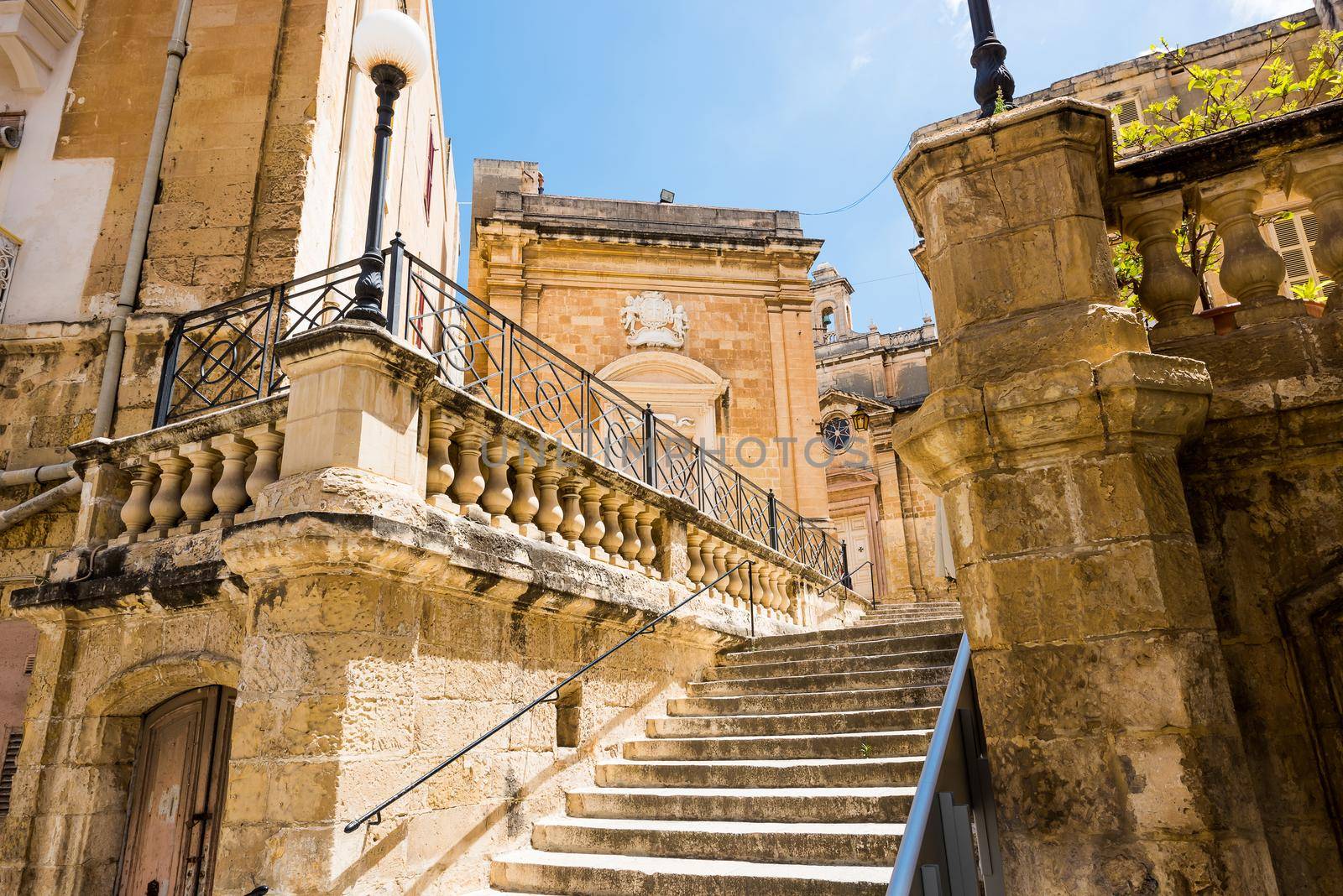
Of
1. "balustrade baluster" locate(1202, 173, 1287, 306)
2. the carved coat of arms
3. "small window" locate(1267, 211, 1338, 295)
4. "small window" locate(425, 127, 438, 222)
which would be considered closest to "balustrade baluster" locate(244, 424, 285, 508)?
"balustrade baluster" locate(1202, 173, 1287, 306)

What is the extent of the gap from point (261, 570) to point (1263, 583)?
3.95 metres

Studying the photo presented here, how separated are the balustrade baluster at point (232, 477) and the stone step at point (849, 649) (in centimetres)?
431

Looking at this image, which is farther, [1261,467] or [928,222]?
[928,222]

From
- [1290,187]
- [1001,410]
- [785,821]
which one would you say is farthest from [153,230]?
[1290,187]

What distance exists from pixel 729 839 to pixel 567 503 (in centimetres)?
235

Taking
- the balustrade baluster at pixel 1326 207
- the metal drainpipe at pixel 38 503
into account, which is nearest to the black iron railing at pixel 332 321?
the metal drainpipe at pixel 38 503

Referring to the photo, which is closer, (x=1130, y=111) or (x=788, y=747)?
(x=788, y=747)

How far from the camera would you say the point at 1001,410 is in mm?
2232

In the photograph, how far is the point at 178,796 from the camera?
4.83 meters

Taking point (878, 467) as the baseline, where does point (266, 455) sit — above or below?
below

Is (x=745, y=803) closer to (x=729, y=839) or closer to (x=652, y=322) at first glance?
(x=729, y=839)

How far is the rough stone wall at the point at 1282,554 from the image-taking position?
209cm

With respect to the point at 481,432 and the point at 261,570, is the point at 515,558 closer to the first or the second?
the point at 481,432

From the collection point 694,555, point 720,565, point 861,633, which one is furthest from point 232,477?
point 861,633
